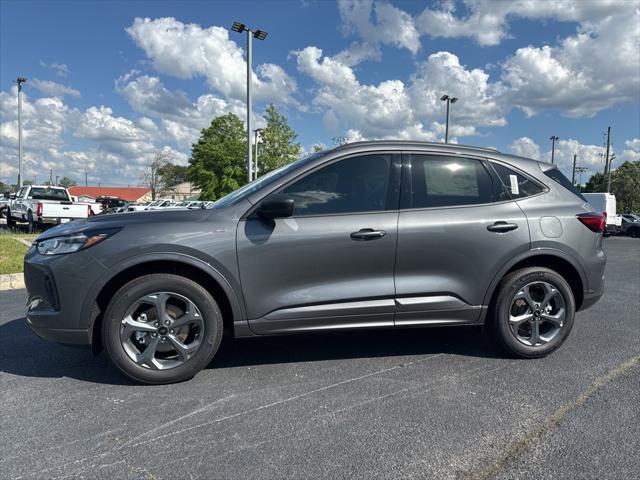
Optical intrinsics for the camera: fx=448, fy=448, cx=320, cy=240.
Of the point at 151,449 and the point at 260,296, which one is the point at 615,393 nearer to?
the point at 260,296

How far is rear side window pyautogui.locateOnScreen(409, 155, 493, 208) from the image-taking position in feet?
11.7

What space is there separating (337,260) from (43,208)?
14948 mm

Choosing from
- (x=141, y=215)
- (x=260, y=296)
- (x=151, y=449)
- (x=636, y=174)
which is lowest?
(x=151, y=449)

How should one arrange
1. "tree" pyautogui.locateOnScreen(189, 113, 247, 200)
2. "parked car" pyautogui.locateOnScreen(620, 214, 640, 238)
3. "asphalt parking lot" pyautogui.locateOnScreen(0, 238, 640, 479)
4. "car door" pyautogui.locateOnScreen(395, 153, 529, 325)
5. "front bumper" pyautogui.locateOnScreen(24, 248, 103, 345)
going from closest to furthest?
"asphalt parking lot" pyautogui.locateOnScreen(0, 238, 640, 479) → "front bumper" pyautogui.locateOnScreen(24, 248, 103, 345) → "car door" pyautogui.locateOnScreen(395, 153, 529, 325) → "parked car" pyautogui.locateOnScreen(620, 214, 640, 238) → "tree" pyautogui.locateOnScreen(189, 113, 247, 200)

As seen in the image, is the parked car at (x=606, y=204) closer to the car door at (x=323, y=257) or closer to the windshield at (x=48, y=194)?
the car door at (x=323, y=257)

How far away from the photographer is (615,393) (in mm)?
3105

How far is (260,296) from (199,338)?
1.73ft

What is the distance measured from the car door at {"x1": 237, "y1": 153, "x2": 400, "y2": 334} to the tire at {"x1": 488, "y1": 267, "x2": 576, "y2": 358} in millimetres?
972

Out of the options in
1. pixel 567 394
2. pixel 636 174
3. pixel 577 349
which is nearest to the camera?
pixel 567 394

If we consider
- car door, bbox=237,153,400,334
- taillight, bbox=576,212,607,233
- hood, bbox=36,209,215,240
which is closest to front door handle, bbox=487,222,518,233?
taillight, bbox=576,212,607,233

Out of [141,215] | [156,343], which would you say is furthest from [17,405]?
[141,215]

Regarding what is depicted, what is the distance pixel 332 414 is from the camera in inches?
110

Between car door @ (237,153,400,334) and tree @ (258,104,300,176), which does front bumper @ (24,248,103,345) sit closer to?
car door @ (237,153,400,334)

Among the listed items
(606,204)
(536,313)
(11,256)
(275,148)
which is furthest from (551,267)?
(275,148)
